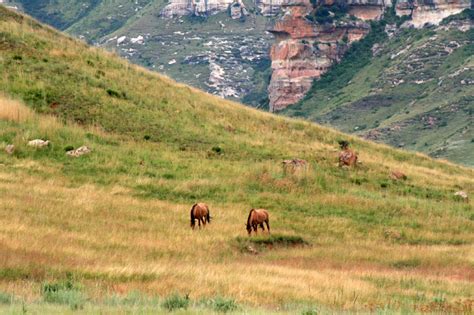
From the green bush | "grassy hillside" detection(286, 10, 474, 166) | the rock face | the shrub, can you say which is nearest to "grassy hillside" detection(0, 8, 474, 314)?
the green bush

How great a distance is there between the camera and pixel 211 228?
80.9 feet

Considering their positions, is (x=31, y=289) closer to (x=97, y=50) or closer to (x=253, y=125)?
(x=253, y=125)

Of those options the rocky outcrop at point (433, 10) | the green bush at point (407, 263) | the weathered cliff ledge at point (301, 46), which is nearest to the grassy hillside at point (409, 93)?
the rocky outcrop at point (433, 10)

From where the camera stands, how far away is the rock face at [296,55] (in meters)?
194

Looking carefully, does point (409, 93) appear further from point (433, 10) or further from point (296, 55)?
point (296, 55)

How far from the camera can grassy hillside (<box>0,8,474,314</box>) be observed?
54.5 ft

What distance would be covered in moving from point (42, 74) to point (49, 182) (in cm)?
1401

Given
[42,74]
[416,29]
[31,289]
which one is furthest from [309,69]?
[31,289]

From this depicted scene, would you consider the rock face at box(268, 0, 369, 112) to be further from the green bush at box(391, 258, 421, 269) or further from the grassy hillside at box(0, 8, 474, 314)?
the green bush at box(391, 258, 421, 269)

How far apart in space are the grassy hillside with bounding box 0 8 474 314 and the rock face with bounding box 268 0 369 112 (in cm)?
14325

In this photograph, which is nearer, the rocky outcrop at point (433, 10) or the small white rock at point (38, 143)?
the small white rock at point (38, 143)

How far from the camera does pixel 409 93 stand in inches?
6147

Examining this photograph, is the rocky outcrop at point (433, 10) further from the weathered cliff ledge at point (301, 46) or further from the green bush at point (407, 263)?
the green bush at point (407, 263)

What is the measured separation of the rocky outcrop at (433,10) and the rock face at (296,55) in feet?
64.0
